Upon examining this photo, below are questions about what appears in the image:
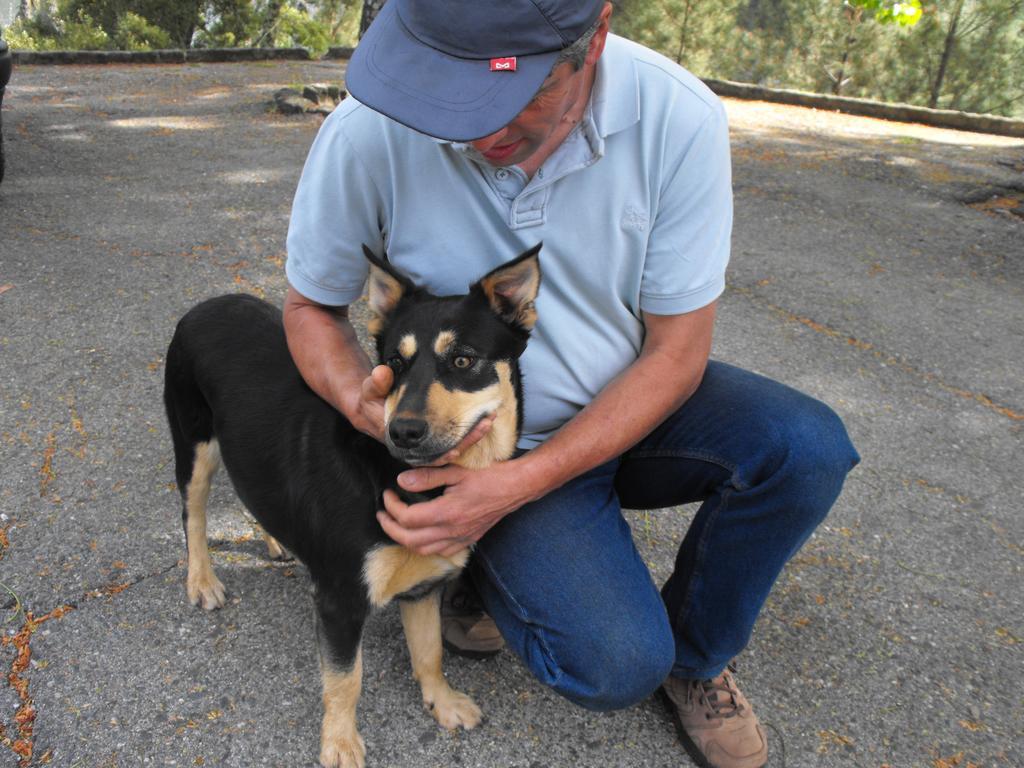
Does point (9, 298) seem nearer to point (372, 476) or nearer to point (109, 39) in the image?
point (372, 476)

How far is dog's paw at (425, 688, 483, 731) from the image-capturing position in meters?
2.57

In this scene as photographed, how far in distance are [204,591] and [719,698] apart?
175 cm

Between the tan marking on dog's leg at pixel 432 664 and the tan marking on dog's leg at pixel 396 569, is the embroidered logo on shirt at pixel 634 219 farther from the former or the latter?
the tan marking on dog's leg at pixel 432 664

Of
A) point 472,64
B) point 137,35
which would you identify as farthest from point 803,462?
point 137,35

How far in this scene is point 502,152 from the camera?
2240 millimetres

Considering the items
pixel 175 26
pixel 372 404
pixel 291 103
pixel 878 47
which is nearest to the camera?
pixel 372 404

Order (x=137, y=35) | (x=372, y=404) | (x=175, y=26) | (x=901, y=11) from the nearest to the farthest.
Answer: (x=372, y=404) < (x=901, y=11) < (x=137, y=35) < (x=175, y=26)

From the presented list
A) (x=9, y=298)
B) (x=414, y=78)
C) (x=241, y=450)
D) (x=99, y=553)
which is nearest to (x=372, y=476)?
(x=241, y=450)

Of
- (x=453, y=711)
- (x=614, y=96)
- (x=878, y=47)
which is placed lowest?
(x=878, y=47)

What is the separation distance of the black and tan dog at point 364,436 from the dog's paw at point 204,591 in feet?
1.51

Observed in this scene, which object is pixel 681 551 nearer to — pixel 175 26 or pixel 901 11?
pixel 901 11

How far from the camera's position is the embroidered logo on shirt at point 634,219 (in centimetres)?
238

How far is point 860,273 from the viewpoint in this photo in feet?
20.8

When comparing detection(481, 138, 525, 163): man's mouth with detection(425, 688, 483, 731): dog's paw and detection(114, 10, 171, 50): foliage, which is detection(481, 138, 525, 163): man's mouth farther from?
detection(114, 10, 171, 50): foliage
